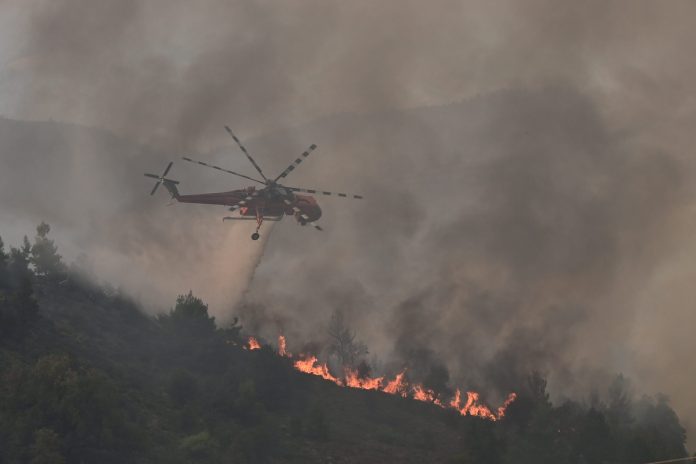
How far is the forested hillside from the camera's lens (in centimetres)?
4328

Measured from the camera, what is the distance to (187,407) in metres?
56.8

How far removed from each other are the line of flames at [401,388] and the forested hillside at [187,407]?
4038 millimetres

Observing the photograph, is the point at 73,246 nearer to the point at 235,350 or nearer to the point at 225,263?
the point at 225,263

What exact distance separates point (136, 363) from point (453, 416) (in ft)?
113

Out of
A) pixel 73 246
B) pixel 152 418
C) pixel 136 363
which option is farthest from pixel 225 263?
pixel 152 418

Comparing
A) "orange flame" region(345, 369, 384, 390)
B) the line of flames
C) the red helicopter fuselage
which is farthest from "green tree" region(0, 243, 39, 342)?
"orange flame" region(345, 369, 384, 390)

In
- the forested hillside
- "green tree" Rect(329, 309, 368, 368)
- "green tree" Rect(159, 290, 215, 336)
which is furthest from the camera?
"green tree" Rect(329, 309, 368, 368)

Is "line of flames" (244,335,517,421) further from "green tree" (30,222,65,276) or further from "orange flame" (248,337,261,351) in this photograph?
"green tree" (30,222,65,276)

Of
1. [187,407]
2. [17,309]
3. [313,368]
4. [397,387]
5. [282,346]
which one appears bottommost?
[187,407]

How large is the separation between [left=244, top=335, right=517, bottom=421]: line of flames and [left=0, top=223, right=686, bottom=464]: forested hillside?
13.2ft

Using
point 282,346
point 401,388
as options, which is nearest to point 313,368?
point 282,346

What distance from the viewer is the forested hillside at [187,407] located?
43.3 m

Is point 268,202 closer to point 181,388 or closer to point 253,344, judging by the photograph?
point 181,388

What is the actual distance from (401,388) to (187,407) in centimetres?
4054
